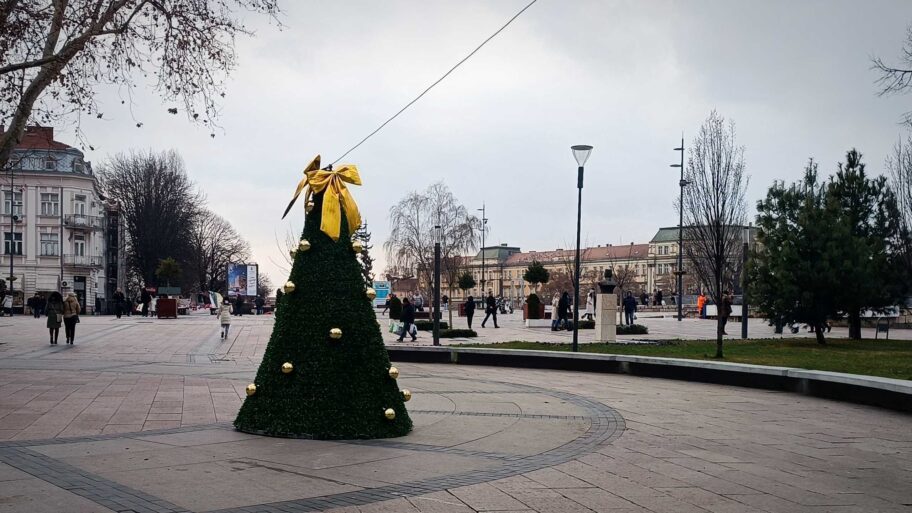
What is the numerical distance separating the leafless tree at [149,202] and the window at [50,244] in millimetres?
7804

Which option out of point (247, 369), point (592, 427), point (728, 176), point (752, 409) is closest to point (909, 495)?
point (592, 427)

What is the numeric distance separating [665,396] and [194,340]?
17.8 meters

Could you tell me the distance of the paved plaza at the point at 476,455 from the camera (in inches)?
226

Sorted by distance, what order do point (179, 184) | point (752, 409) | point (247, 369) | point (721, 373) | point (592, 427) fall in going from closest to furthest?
1. point (592, 427)
2. point (752, 409)
3. point (721, 373)
4. point (247, 369)
5. point (179, 184)

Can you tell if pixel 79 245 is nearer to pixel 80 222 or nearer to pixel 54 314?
pixel 80 222

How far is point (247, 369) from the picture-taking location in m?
16.0

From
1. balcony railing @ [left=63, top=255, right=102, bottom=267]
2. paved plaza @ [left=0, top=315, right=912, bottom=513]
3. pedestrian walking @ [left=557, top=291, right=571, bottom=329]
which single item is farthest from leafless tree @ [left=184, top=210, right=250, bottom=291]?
paved plaza @ [left=0, top=315, right=912, bottom=513]

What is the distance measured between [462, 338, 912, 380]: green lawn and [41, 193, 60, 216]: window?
205 feet

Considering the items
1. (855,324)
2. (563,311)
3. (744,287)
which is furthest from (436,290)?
(563,311)

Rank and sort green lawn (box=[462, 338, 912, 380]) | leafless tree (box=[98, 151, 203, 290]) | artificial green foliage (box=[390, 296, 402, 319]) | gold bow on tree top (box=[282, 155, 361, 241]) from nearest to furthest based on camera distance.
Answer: gold bow on tree top (box=[282, 155, 361, 241]) → green lawn (box=[462, 338, 912, 380]) → artificial green foliage (box=[390, 296, 402, 319]) → leafless tree (box=[98, 151, 203, 290])

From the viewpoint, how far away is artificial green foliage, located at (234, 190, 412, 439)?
7.97m

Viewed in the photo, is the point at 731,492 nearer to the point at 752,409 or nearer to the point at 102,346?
the point at 752,409

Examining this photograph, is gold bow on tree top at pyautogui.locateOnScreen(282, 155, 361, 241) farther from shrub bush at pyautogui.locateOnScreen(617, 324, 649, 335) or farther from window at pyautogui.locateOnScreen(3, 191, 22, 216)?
window at pyautogui.locateOnScreen(3, 191, 22, 216)

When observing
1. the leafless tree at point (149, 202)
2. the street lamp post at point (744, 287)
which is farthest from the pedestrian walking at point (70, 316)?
the leafless tree at point (149, 202)
